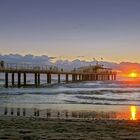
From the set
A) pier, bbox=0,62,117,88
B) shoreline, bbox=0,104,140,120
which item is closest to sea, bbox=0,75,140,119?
shoreline, bbox=0,104,140,120

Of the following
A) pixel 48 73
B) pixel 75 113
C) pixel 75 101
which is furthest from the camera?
pixel 48 73

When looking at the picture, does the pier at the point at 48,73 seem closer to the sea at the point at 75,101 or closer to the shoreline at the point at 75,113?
the sea at the point at 75,101

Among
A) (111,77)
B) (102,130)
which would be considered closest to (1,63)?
(102,130)

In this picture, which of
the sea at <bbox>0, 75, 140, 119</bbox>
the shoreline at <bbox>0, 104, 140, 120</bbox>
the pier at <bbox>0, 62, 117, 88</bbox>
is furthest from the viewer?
the pier at <bbox>0, 62, 117, 88</bbox>

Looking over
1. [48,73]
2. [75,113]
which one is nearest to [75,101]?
[75,113]

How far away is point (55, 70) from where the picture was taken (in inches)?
2975

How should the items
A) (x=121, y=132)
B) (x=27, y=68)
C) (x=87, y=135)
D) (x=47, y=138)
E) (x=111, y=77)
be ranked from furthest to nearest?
(x=111, y=77), (x=27, y=68), (x=121, y=132), (x=87, y=135), (x=47, y=138)

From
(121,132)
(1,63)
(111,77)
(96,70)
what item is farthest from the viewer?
(111,77)

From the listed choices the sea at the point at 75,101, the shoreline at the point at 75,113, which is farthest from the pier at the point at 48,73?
the shoreline at the point at 75,113

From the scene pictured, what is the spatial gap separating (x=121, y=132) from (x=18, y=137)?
9.22 feet

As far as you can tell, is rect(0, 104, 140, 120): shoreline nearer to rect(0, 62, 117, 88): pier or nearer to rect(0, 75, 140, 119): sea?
rect(0, 75, 140, 119): sea

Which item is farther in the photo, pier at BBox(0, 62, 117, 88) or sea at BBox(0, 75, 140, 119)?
pier at BBox(0, 62, 117, 88)

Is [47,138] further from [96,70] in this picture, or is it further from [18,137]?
[96,70]

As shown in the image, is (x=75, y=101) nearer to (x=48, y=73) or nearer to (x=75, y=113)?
(x=75, y=113)
